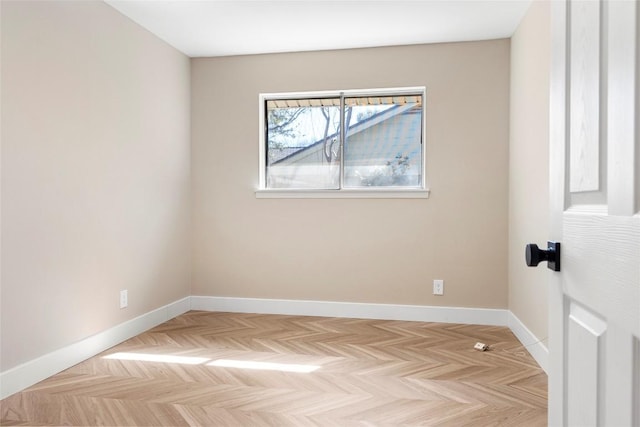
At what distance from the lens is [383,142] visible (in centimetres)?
378

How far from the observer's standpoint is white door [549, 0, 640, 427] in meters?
0.63

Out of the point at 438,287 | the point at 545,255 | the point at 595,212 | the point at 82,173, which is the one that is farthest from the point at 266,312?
→ the point at 595,212

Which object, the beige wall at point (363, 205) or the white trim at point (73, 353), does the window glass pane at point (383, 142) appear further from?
the white trim at point (73, 353)

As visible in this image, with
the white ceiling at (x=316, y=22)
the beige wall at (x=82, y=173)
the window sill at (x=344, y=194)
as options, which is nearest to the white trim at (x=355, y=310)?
the beige wall at (x=82, y=173)

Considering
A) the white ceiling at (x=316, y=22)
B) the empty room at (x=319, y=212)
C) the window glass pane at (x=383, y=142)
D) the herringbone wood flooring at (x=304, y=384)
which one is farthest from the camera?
the window glass pane at (x=383, y=142)

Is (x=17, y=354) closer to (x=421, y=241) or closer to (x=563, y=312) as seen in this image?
(x=563, y=312)

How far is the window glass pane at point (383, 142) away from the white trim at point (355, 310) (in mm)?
1053

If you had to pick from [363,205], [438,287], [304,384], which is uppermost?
[363,205]

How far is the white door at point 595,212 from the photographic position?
2.08 feet

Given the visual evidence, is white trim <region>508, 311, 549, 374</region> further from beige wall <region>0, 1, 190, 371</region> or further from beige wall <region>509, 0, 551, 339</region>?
beige wall <region>0, 1, 190, 371</region>

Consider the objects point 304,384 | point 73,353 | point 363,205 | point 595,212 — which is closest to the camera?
point 595,212

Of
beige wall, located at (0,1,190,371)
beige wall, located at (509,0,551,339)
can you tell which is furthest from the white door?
beige wall, located at (0,1,190,371)

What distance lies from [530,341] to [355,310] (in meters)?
1.40

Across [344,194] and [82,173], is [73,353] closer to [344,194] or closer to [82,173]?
[82,173]
